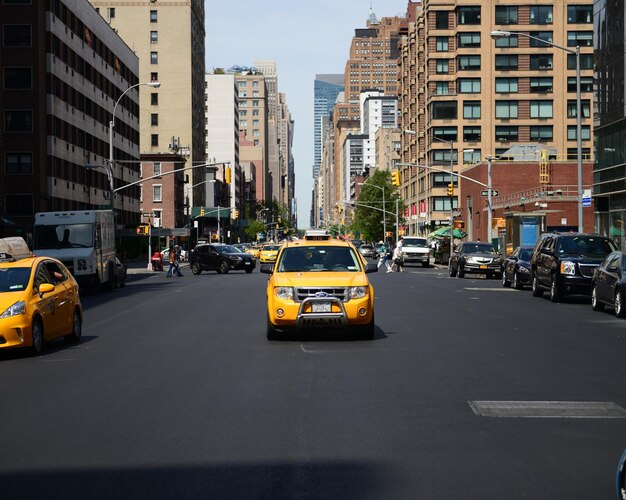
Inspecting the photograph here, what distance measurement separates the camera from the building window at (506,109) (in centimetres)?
10550

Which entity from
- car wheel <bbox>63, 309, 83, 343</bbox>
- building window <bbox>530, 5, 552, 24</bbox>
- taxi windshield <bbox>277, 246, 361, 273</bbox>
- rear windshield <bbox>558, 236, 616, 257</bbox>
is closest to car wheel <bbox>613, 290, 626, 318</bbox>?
rear windshield <bbox>558, 236, 616, 257</bbox>

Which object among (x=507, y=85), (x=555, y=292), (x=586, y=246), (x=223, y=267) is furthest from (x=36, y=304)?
(x=507, y=85)

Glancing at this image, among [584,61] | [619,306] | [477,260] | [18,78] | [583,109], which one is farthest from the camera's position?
[583,109]

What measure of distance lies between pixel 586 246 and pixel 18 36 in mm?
45825

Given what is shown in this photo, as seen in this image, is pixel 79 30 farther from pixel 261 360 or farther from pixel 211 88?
pixel 211 88

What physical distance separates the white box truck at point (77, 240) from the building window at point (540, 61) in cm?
7739

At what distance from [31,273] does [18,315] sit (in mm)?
1259

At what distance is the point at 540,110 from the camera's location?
105375mm

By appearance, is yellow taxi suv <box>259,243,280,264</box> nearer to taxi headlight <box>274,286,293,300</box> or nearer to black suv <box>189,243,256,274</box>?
black suv <box>189,243,256,274</box>

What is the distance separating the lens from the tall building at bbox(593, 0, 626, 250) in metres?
42.7

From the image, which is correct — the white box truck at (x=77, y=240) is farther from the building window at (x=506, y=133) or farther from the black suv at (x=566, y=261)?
the building window at (x=506, y=133)

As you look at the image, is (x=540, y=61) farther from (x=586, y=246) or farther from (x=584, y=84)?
(x=586, y=246)

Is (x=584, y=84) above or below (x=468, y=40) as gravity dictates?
below

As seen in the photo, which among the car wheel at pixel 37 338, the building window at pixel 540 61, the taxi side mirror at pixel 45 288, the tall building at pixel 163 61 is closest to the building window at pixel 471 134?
the building window at pixel 540 61
